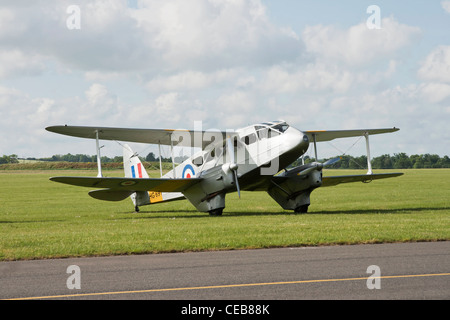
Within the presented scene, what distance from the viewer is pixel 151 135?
24.8m

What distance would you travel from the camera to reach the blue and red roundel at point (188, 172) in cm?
A: 2653

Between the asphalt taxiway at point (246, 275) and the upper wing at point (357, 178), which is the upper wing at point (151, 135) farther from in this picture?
the asphalt taxiway at point (246, 275)

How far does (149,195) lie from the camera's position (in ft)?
99.2

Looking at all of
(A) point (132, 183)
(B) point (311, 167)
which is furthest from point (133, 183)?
(B) point (311, 167)

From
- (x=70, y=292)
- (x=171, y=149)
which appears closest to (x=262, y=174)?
(x=171, y=149)

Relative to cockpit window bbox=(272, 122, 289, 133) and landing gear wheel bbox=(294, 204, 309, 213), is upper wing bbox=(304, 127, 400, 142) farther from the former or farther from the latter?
landing gear wheel bbox=(294, 204, 309, 213)

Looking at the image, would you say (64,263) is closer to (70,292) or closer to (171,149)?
(70,292)

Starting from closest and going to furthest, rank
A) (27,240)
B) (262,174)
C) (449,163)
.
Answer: (27,240) < (262,174) < (449,163)

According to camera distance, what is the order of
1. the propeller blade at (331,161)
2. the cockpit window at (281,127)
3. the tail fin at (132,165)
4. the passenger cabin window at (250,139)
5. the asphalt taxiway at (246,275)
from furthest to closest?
the tail fin at (132,165), the propeller blade at (331,161), the passenger cabin window at (250,139), the cockpit window at (281,127), the asphalt taxiway at (246,275)

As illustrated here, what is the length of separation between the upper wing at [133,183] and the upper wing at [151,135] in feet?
6.48

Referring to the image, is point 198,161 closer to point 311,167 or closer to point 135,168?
point 135,168

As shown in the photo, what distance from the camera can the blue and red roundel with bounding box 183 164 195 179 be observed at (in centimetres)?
2653

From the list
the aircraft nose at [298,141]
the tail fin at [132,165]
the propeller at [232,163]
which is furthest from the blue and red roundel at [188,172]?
the aircraft nose at [298,141]
